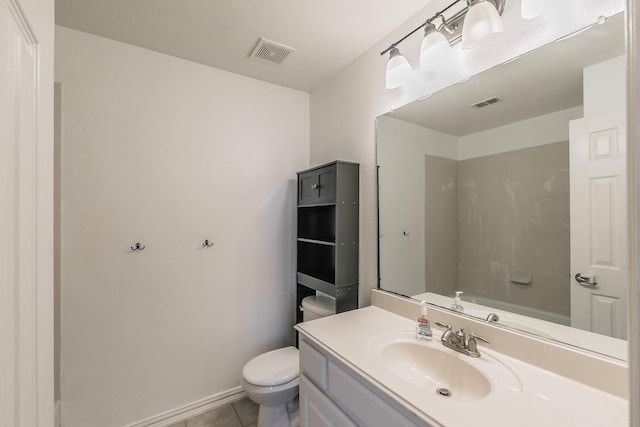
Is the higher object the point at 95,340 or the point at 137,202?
the point at 137,202

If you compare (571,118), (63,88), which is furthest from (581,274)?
(63,88)

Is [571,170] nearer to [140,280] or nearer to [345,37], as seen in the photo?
[345,37]

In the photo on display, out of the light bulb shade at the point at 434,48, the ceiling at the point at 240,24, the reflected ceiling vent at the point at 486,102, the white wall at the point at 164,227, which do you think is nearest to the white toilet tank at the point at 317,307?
the white wall at the point at 164,227

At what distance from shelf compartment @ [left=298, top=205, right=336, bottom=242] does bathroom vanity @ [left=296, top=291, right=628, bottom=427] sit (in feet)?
2.55

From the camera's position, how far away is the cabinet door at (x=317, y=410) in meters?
0.99

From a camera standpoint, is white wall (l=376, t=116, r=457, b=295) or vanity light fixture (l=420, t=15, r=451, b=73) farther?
white wall (l=376, t=116, r=457, b=295)

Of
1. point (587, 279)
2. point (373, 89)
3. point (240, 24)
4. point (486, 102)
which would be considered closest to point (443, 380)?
point (587, 279)

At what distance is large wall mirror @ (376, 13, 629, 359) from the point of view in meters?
0.84

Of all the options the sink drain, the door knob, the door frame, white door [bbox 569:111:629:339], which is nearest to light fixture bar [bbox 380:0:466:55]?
white door [bbox 569:111:629:339]

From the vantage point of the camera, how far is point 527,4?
0.94 m

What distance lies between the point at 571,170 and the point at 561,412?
2.43ft

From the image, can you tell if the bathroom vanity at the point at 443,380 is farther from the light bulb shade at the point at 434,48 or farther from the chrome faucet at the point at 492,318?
the light bulb shade at the point at 434,48

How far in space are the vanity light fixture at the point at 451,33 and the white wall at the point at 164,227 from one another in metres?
1.02

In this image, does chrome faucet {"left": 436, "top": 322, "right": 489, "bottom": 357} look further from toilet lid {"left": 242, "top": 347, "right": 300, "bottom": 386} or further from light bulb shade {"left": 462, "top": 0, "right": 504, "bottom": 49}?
light bulb shade {"left": 462, "top": 0, "right": 504, "bottom": 49}
